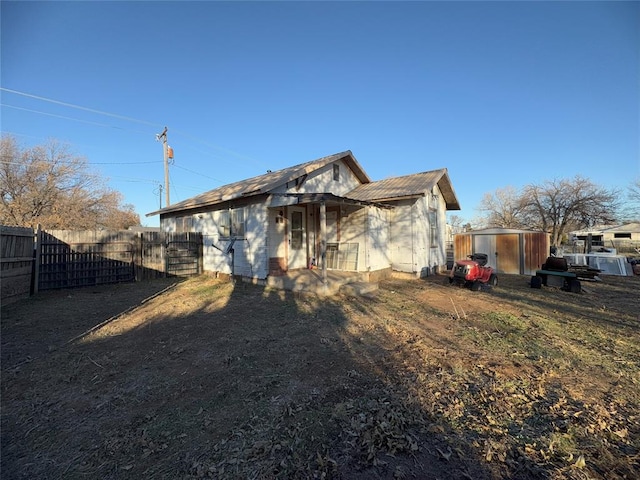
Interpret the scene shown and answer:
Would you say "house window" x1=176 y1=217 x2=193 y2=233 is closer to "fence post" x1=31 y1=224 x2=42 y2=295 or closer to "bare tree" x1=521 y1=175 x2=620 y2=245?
"fence post" x1=31 y1=224 x2=42 y2=295

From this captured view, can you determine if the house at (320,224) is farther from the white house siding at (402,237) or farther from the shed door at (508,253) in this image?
the shed door at (508,253)

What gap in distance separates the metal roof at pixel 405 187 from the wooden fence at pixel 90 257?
8011mm

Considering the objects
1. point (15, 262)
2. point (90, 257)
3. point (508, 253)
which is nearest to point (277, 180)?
point (90, 257)

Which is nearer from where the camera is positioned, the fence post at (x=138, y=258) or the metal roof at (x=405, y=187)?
the fence post at (x=138, y=258)

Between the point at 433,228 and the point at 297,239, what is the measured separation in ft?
22.8

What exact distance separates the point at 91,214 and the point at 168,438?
27.6 metres

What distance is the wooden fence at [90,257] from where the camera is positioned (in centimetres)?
837

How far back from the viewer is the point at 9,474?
93.5 inches

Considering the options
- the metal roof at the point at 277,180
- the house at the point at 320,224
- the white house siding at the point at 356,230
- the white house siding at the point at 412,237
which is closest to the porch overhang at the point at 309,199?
the house at the point at 320,224

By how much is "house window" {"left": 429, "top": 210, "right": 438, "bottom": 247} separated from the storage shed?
3218 millimetres

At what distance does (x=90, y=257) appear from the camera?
10.7 metres

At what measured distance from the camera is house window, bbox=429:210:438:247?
1405 cm

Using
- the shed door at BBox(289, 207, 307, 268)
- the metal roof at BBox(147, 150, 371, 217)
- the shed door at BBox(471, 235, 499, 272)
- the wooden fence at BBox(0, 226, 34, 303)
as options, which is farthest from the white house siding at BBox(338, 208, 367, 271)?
the wooden fence at BBox(0, 226, 34, 303)

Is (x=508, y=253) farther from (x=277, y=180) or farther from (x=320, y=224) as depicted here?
(x=277, y=180)
